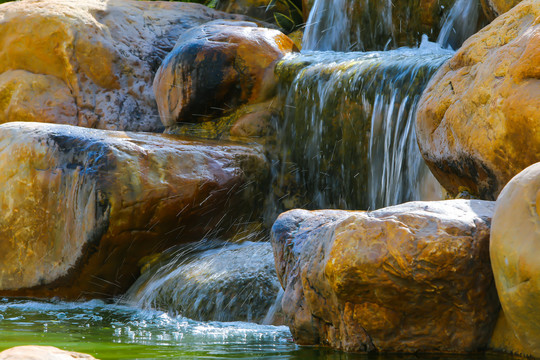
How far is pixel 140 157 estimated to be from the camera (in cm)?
568

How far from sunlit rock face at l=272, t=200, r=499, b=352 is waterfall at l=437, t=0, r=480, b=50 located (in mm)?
4576

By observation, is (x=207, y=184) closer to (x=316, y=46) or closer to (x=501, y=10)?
(x=501, y=10)

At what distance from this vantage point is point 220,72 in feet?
23.1

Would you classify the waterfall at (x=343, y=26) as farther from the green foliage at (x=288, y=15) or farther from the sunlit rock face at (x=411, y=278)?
the sunlit rock face at (x=411, y=278)

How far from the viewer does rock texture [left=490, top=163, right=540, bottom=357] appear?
8.45 feet

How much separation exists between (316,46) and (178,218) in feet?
13.2

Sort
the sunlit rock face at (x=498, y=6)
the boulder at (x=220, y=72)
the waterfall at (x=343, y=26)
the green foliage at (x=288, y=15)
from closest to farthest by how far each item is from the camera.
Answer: the sunlit rock face at (x=498, y=6)
the boulder at (x=220, y=72)
the waterfall at (x=343, y=26)
the green foliage at (x=288, y=15)

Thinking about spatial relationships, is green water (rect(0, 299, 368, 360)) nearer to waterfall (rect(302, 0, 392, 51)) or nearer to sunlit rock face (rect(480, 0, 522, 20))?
sunlit rock face (rect(480, 0, 522, 20))

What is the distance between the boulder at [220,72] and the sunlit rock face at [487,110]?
272 cm

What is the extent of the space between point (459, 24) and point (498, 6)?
1834 mm

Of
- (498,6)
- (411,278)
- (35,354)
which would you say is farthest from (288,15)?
(35,354)

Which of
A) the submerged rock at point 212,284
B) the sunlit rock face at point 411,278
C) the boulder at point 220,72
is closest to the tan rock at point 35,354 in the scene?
the sunlit rock face at point 411,278

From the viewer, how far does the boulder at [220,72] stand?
23.1 feet

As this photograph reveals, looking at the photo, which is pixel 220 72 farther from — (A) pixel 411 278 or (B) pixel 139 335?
(A) pixel 411 278
